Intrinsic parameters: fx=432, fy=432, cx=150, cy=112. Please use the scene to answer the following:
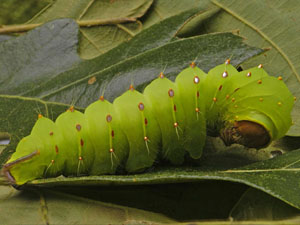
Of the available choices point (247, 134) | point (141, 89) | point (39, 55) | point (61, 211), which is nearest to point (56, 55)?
point (39, 55)

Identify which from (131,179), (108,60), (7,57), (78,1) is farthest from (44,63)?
(131,179)

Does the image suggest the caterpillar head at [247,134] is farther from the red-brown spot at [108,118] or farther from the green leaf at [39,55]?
the green leaf at [39,55]

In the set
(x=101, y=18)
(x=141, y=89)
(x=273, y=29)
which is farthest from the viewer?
(x=101, y=18)

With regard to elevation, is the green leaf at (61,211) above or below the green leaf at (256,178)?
below

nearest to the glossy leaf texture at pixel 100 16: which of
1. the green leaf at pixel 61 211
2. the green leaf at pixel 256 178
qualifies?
the green leaf at pixel 61 211

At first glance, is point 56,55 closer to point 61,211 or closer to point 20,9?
Answer: point 20,9

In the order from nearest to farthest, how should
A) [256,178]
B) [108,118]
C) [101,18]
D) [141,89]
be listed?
[256,178] → [108,118] → [141,89] → [101,18]

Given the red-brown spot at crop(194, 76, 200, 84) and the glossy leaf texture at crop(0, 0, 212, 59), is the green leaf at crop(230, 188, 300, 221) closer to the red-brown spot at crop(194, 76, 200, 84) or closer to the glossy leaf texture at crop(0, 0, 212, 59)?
the red-brown spot at crop(194, 76, 200, 84)
